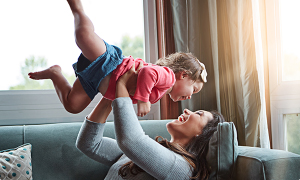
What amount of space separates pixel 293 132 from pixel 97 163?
139 cm

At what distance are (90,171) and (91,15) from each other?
1431mm

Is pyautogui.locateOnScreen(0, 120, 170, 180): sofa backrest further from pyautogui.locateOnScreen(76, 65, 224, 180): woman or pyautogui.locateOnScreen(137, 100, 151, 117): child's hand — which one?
pyautogui.locateOnScreen(137, 100, 151, 117): child's hand

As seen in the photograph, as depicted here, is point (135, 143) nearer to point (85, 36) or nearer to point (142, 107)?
point (142, 107)

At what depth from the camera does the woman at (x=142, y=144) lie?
104 centimetres

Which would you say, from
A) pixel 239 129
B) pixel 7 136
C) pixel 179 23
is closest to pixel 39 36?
pixel 7 136

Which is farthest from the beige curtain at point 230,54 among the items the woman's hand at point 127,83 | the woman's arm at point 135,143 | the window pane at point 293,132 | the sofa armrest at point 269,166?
the woman's hand at point 127,83

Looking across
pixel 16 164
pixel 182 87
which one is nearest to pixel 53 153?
pixel 16 164

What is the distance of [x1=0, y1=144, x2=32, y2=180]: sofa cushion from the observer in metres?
1.42

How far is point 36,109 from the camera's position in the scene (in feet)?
7.09

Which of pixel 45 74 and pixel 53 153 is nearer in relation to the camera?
pixel 45 74

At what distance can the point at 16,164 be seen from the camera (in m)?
1.46

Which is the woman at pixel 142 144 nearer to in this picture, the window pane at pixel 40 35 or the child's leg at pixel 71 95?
the child's leg at pixel 71 95

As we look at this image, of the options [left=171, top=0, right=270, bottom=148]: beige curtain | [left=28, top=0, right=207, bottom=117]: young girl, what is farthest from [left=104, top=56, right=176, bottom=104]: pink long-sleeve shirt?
[left=171, top=0, right=270, bottom=148]: beige curtain

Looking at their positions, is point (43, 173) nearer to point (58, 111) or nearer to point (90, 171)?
point (90, 171)
